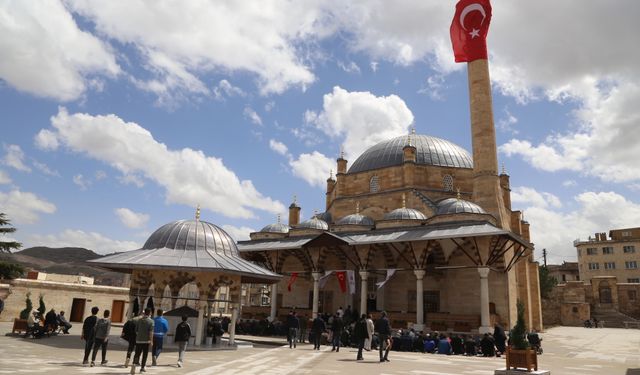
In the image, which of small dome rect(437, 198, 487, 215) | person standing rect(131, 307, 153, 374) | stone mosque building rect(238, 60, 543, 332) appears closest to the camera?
person standing rect(131, 307, 153, 374)

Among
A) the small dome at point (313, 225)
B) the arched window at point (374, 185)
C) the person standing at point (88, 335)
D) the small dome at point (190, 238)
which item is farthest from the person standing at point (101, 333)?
the arched window at point (374, 185)

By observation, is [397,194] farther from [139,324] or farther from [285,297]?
[139,324]

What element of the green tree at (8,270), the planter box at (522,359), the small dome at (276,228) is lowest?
the planter box at (522,359)

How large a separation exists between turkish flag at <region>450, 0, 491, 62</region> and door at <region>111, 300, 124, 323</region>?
81.3ft

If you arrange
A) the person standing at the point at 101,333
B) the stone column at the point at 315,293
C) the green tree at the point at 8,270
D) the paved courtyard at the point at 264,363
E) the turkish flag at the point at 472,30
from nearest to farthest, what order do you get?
the paved courtyard at the point at 264,363 → the person standing at the point at 101,333 → the green tree at the point at 8,270 → the stone column at the point at 315,293 → the turkish flag at the point at 472,30

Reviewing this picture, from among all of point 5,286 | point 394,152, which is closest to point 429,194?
point 394,152

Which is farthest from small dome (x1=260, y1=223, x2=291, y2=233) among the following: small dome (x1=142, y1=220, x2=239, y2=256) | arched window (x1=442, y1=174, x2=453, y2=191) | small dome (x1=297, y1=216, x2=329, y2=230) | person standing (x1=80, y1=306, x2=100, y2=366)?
person standing (x1=80, y1=306, x2=100, y2=366)

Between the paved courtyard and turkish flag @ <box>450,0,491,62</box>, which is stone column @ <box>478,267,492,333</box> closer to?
the paved courtyard

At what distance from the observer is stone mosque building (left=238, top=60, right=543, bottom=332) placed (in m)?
21.5

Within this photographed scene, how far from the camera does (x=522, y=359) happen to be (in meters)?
8.63

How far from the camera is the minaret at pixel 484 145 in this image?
79.0ft

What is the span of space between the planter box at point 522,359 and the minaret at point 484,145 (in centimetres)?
1525

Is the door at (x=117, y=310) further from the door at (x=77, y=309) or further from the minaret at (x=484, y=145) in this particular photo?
the minaret at (x=484, y=145)

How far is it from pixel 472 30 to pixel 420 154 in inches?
326
